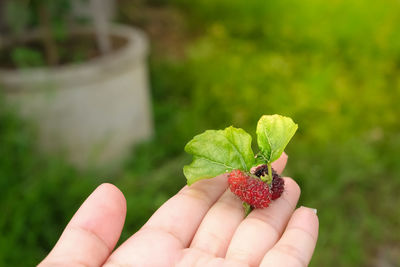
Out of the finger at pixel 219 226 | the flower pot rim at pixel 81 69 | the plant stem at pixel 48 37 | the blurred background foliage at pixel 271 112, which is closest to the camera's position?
the finger at pixel 219 226

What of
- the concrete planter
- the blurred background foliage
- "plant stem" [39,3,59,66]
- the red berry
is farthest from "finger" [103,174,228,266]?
"plant stem" [39,3,59,66]

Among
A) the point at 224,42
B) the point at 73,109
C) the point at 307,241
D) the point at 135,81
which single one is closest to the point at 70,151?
the point at 73,109

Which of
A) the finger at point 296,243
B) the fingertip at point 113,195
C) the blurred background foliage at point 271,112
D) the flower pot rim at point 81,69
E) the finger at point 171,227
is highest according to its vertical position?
the fingertip at point 113,195

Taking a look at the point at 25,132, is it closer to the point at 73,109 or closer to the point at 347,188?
the point at 73,109

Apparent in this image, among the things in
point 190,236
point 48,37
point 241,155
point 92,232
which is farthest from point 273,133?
point 48,37

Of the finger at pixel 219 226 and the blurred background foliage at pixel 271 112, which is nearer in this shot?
the finger at pixel 219 226

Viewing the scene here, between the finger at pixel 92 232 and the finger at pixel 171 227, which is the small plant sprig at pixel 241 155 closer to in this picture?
the finger at pixel 171 227

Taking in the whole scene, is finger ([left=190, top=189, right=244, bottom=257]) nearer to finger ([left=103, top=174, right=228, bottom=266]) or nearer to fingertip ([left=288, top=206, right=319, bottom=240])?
finger ([left=103, top=174, right=228, bottom=266])

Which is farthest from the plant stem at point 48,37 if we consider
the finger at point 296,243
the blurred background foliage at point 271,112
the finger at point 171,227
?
the finger at point 296,243
